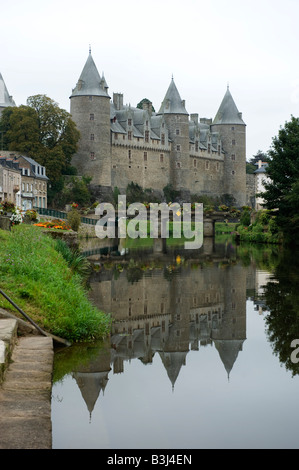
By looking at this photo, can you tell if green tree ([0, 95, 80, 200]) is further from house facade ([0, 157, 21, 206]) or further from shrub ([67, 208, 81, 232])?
shrub ([67, 208, 81, 232])

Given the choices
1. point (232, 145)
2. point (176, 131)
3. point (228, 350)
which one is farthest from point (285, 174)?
point (232, 145)

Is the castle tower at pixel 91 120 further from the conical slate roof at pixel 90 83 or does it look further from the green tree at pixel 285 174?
the green tree at pixel 285 174

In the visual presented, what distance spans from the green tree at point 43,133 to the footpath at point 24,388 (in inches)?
1859

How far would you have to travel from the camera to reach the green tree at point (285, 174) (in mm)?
34594

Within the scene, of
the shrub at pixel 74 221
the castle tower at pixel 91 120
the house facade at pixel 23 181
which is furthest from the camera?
the castle tower at pixel 91 120

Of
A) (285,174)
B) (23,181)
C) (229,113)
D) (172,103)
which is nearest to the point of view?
(285,174)

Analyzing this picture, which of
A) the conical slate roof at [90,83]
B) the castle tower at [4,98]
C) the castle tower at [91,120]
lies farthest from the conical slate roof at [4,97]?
the conical slate roof at [90,83]

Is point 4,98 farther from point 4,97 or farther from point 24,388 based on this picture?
point 24,388

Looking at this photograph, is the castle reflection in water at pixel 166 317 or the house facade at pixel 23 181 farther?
the house facade at pixel 23 181

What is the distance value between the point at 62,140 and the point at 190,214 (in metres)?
13.7

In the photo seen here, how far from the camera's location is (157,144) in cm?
7188

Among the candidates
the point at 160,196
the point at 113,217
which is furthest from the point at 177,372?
the point at 160,196

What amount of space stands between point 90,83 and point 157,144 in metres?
12.7
